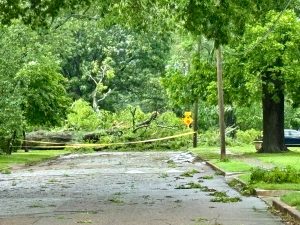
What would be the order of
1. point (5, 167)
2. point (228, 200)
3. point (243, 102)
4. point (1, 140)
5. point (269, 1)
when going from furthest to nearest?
point (1, 140) < point (243, 102) < point (5, 167) < point (269, 1) < point (228, 200)

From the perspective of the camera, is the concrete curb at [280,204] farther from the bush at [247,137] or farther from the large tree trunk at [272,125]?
the bush at [247,137]

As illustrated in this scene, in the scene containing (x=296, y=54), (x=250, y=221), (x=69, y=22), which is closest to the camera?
(x=250, y=221)

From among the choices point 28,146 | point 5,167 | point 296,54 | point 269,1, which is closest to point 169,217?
point 269,1

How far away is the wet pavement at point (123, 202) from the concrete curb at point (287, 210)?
248 mm

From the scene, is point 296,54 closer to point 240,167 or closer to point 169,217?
point 240,167

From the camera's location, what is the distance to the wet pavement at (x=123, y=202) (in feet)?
38.5

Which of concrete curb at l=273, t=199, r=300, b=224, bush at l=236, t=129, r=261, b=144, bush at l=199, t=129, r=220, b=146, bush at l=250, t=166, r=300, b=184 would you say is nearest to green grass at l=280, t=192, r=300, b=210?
concrete curb at l=273, t=199, r=300, b=224

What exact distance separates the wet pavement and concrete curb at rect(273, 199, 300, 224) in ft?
0.81

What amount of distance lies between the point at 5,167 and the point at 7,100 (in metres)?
4.97

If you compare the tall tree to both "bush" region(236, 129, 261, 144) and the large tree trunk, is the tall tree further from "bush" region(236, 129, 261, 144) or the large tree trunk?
"bush" region(236, 129, 261, 144)

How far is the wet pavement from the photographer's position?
11734 millimetres

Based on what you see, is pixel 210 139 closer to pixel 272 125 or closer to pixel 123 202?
pixel 272 125

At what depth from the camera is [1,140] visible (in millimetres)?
41219

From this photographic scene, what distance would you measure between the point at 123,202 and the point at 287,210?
4088mm
